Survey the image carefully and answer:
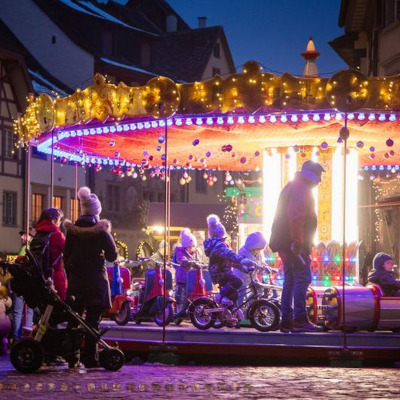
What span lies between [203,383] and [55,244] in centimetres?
305

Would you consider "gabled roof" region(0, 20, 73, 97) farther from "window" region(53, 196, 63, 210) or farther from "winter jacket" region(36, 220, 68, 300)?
"winter jacket" region(36, 220, 68, 300)

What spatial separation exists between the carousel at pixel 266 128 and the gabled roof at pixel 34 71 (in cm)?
2529

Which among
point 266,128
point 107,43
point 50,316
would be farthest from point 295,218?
point 107,43

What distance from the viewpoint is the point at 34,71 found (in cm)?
5347

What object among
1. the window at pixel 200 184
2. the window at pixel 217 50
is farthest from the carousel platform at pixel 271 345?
the window at pixel 217 50

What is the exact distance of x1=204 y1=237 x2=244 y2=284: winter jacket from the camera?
56.0 ft

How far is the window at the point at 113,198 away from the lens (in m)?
58.8

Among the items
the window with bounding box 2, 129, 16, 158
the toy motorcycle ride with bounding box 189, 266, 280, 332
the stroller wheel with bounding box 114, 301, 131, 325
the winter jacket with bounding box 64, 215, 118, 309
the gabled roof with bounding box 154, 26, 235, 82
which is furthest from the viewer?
the gabled roof with bounding box 154, 26, 235, 82

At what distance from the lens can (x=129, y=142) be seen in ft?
67.2

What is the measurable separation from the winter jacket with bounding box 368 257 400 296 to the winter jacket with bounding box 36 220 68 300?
5026 mm

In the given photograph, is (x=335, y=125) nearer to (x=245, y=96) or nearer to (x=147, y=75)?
(x=245, y=96)

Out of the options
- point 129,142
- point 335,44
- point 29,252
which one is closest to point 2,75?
point 335,44

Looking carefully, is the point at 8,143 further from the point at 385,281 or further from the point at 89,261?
the point at 89,261

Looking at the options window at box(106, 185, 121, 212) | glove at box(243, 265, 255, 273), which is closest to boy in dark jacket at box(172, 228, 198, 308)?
glove at box(243, 265, 255, 273)
